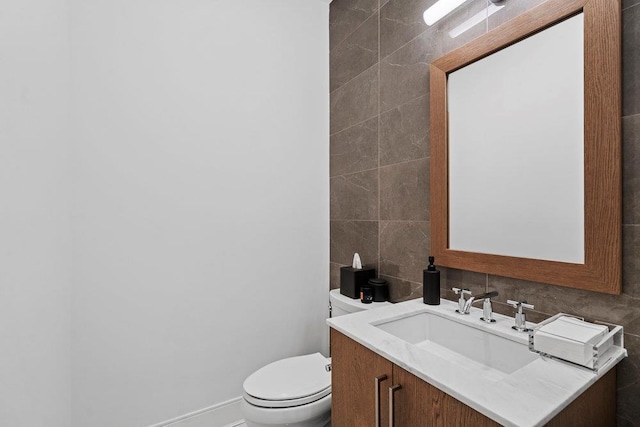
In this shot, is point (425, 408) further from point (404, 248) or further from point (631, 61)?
point (631, 61)

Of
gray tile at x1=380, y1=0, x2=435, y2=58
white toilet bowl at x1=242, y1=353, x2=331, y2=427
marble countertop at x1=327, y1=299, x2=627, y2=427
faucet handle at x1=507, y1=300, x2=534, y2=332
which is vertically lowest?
white toilet bowl at x1=242, y1=353, x2=331, y2=427

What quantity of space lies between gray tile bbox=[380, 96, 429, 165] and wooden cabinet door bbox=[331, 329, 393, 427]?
2.92 ft

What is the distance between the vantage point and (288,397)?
128 centimetres

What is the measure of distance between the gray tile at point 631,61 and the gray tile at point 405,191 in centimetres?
66

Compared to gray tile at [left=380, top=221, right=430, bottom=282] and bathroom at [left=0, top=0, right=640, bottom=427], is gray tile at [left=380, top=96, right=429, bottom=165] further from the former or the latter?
gray tile at [left=380, top=221, right=430, bottom=282]

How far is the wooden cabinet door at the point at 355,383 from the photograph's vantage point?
896 millimetres

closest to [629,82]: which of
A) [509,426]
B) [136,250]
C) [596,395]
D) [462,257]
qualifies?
[462,257]

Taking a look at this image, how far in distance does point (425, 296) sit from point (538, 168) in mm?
625

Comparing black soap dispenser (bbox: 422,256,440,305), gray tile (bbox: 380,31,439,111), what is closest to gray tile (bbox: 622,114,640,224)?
black soap dispenser (bbox: 422,256,440,305)

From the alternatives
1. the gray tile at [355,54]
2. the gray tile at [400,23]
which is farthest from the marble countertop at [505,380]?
the gray tile at [355,54]

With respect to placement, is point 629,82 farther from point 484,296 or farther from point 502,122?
point 484,296

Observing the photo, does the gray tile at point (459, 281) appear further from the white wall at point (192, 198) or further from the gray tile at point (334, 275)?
the white wall at point (192, 198)

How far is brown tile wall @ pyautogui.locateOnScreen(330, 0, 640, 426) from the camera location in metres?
0.84

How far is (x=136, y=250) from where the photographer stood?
60.4 inches
